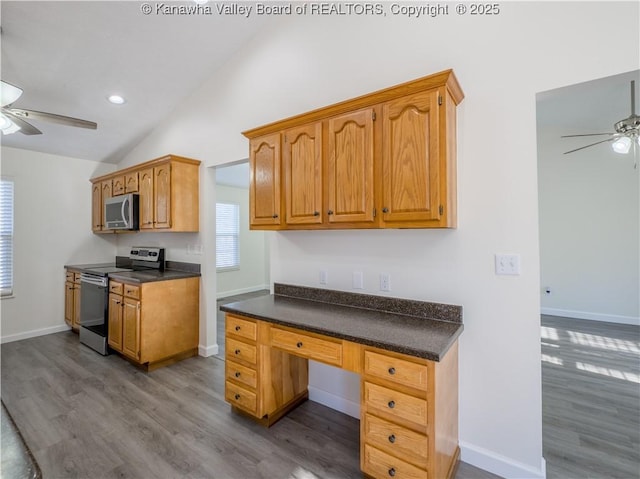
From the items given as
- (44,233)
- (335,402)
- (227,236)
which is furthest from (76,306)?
(335,402)

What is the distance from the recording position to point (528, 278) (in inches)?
69.6

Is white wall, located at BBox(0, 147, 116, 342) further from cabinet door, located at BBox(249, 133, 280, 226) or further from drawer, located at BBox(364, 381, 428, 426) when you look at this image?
drawer, located at BBox(364, 381, 428, 426)

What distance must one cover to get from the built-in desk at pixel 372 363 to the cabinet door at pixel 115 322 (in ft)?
5.98

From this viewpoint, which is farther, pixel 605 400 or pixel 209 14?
pixel 209 14

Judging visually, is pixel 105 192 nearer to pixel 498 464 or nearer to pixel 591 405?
pixel 498 464

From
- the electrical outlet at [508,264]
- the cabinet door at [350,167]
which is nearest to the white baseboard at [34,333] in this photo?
the cabinet door at [350,167]

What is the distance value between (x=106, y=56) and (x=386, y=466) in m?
4.03

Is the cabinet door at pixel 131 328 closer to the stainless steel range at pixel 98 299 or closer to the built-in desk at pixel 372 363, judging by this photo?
the stainless steel range at pixel 98 299

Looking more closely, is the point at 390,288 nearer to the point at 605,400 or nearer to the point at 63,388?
the point at 605,400

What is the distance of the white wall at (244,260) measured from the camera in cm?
694

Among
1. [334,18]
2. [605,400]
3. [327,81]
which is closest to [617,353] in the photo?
[605,400]

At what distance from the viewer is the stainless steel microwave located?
3.93 metres

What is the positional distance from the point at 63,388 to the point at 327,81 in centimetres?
369

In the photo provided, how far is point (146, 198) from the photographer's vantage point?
382 centimetres
